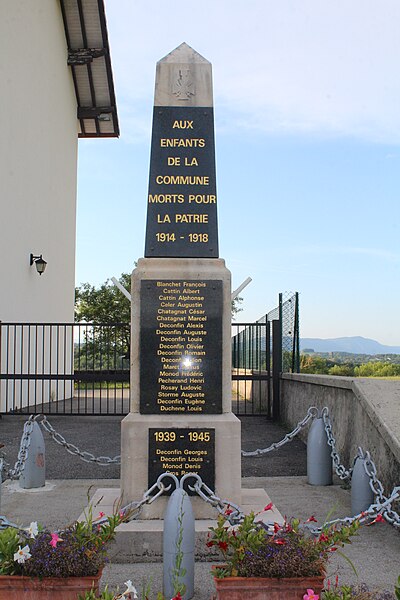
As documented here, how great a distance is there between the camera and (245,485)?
711cm

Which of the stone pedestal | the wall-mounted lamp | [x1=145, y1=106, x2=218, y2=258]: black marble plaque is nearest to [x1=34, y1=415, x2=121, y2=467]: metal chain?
the stone pedestal

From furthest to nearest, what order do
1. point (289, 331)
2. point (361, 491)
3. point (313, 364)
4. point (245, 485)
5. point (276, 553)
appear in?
point (313, 364), point (289, 331), point (245, 485), point (361, 491), point (276, 553)

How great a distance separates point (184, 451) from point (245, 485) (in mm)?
2177

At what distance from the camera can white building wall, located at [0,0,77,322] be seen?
1403 centimetres

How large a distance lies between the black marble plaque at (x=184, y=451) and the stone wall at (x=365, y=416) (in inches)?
66.0

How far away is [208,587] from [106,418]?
408 inches

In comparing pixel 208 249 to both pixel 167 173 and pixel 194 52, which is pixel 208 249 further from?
pixel 194 52

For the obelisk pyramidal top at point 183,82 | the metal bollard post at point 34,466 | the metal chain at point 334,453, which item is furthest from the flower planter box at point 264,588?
the metal bollard post at point 34,466

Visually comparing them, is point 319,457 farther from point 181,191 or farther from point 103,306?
point 103,306

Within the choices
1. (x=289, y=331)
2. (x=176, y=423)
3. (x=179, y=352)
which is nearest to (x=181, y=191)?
(x=179, y=352)

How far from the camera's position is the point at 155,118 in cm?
564

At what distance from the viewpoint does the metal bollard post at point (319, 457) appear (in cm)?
707

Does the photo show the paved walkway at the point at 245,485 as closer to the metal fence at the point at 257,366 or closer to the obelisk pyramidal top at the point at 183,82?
the metal fence at the point at 257,366

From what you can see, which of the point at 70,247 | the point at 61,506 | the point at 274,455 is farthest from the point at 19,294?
the point at 61,506
